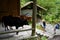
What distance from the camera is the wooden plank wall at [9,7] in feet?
37.2

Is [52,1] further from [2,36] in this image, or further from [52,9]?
Result: [2,36]

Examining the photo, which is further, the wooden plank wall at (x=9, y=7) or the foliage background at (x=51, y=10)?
the foliage background at (x=51, y=10)

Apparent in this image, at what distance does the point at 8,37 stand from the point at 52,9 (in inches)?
890

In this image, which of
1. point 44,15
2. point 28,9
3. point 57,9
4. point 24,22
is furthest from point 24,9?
point 24,22

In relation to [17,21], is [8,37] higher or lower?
lower

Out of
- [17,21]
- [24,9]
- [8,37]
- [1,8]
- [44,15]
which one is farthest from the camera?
[44,15]

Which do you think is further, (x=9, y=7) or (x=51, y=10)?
(x=51, y=10)

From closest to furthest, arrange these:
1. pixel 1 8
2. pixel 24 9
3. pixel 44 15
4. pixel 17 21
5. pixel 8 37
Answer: pixel 8 37 < pixel 17 21 < pixel 1 8 < pixel 24 9 < pixel 44 15

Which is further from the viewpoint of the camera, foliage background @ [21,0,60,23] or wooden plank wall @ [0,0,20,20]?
foliage background @ [21,0,60,23]

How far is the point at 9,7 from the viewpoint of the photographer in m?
11.7

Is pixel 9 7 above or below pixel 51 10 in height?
above

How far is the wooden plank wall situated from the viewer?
11.3 m

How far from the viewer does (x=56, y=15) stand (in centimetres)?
2961

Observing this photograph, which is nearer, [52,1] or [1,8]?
[1,8]
